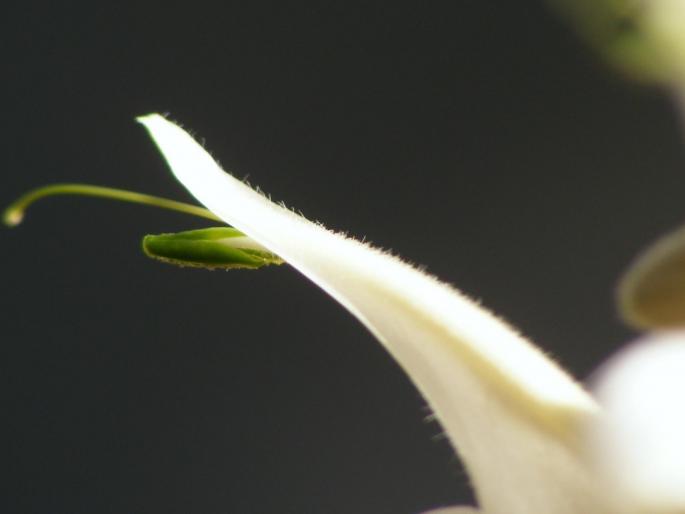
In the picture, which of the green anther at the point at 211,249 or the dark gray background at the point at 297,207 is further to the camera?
the dark gray background at the point at 297,207

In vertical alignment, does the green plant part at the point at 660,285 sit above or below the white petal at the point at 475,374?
above

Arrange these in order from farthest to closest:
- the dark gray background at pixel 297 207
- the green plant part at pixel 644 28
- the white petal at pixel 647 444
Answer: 1. the dark gray background at pixel 297 207
2. the green plant part at pixel 644 28
3. the white petal at pixel 647 444

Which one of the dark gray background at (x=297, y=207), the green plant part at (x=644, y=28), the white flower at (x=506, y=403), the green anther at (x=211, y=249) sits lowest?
the white flower at (x=506, y=403)

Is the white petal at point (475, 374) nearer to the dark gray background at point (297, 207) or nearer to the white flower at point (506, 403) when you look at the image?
the white flower at point (506, 403)

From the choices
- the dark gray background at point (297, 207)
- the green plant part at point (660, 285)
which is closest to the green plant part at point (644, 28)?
the green plant part at point (660, 285)

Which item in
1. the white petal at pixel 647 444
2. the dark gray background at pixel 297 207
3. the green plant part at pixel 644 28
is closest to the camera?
the white petal at pixel 647 444

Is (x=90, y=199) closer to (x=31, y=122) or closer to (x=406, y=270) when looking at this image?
(x=31, y=122)

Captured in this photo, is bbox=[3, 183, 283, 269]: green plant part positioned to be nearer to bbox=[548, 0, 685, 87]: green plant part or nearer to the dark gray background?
bbox=[548, 0, 685, 87]: green plant part

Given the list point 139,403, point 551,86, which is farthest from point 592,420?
point 139,403
